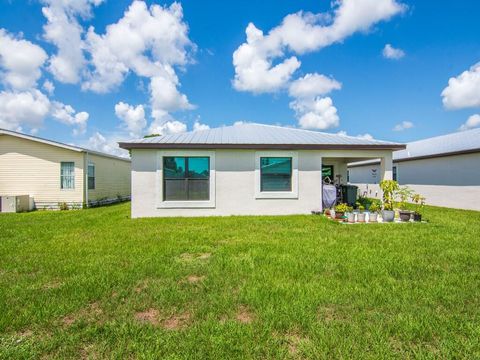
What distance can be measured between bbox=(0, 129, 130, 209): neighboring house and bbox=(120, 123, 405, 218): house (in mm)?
5732

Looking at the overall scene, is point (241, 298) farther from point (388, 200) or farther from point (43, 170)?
point (43, 170)

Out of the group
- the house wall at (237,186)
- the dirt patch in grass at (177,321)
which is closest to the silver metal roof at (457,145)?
the house wall at (237,186)

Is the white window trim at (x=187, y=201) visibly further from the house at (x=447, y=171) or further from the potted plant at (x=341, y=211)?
the house at (x=447, y=171)

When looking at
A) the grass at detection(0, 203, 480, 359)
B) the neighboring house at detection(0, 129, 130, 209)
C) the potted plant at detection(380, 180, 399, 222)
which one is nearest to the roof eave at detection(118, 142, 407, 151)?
the potted plant at detection(380, 180, 399, 222)

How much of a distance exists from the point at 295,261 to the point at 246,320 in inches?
77.2

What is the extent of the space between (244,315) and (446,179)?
14377 millimetres

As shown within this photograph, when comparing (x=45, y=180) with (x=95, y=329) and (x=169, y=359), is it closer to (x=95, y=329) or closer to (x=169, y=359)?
(x=95, y=329)

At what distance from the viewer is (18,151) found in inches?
500

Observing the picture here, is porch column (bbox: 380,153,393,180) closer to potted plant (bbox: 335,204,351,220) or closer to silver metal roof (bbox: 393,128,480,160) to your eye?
potted plant (bbox: 335,204,351,220)

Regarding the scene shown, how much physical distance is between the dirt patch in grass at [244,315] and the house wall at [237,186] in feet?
22.1

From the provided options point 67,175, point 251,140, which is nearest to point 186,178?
point 251,140

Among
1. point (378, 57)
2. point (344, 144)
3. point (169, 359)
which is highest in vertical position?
point (378, 57)

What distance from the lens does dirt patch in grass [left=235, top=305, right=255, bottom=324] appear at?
8.75 ft

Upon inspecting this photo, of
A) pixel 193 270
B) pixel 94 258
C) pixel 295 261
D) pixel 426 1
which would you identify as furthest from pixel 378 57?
pixel 94 258
